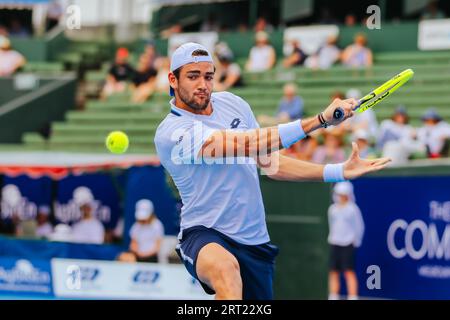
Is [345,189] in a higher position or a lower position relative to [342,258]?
higher

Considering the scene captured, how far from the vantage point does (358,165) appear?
7516mm

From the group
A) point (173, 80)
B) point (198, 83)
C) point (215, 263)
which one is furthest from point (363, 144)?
point (215, 263)

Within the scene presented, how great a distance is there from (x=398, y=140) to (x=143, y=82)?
25.7 feet

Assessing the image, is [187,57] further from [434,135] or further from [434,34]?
[434,34]

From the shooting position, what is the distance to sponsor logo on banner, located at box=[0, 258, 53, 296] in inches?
677

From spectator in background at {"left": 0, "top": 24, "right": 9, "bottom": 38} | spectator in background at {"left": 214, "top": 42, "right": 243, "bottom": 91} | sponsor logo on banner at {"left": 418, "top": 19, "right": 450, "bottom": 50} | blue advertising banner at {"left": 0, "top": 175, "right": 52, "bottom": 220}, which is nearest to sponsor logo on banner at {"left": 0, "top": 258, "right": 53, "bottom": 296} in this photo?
blue advertising banner at {"left": 0, "top": 175, "right": 52, "bottom": 220}

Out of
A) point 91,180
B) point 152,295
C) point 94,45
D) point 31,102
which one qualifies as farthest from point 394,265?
point 94,45

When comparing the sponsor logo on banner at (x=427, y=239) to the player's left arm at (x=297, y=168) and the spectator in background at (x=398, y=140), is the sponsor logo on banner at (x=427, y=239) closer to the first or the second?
the spectator in background at (x=398, y=140)

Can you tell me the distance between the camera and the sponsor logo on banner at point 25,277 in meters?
17.2

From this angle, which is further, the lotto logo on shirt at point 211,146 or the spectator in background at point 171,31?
the spectator in background at point 171,31

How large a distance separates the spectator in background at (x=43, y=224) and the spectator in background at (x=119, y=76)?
3.67 meters

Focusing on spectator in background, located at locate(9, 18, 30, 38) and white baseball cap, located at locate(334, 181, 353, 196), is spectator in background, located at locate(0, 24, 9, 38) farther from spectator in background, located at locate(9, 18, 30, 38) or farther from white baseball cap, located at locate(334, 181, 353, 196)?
white baseball cap, located at locate(334, 181, 353, 196)

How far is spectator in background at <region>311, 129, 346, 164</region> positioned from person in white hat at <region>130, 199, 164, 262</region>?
2.64m

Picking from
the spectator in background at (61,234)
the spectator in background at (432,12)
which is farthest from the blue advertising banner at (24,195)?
the spectator in background at (432,12)
